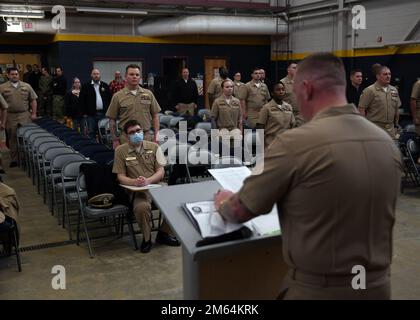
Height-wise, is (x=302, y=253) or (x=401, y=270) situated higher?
(x=302, y=253)

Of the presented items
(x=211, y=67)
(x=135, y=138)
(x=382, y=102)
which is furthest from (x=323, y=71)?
(x=211, y=67)

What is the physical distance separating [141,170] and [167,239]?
0.75m

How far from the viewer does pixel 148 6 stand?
39.4 ft

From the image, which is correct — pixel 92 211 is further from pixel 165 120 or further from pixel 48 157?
pixel 165 120

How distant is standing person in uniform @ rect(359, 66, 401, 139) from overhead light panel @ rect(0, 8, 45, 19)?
28.2 feet

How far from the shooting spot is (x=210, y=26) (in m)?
12.9

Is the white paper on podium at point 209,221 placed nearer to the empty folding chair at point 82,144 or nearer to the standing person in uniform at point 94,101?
the empty folding chair at point 82,144

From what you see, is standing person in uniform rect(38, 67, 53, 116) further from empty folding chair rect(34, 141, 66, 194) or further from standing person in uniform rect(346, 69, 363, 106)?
standing person in uniform rect(346, 69, 363, 106)

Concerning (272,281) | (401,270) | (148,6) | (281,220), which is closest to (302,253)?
(281,220)

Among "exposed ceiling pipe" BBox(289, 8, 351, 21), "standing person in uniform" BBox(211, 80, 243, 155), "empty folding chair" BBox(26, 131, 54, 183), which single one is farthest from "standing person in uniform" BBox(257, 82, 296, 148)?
"exposed ceiling pipe" BBox(289, 8, 351, 21)

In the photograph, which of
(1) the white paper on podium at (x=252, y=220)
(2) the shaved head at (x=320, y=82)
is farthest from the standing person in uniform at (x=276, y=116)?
(2) the shaved head at (x=320, y=82)

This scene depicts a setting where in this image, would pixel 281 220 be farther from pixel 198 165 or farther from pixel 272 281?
pixel 198 165

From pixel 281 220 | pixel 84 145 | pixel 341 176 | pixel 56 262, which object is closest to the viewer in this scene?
pixel 341 176
